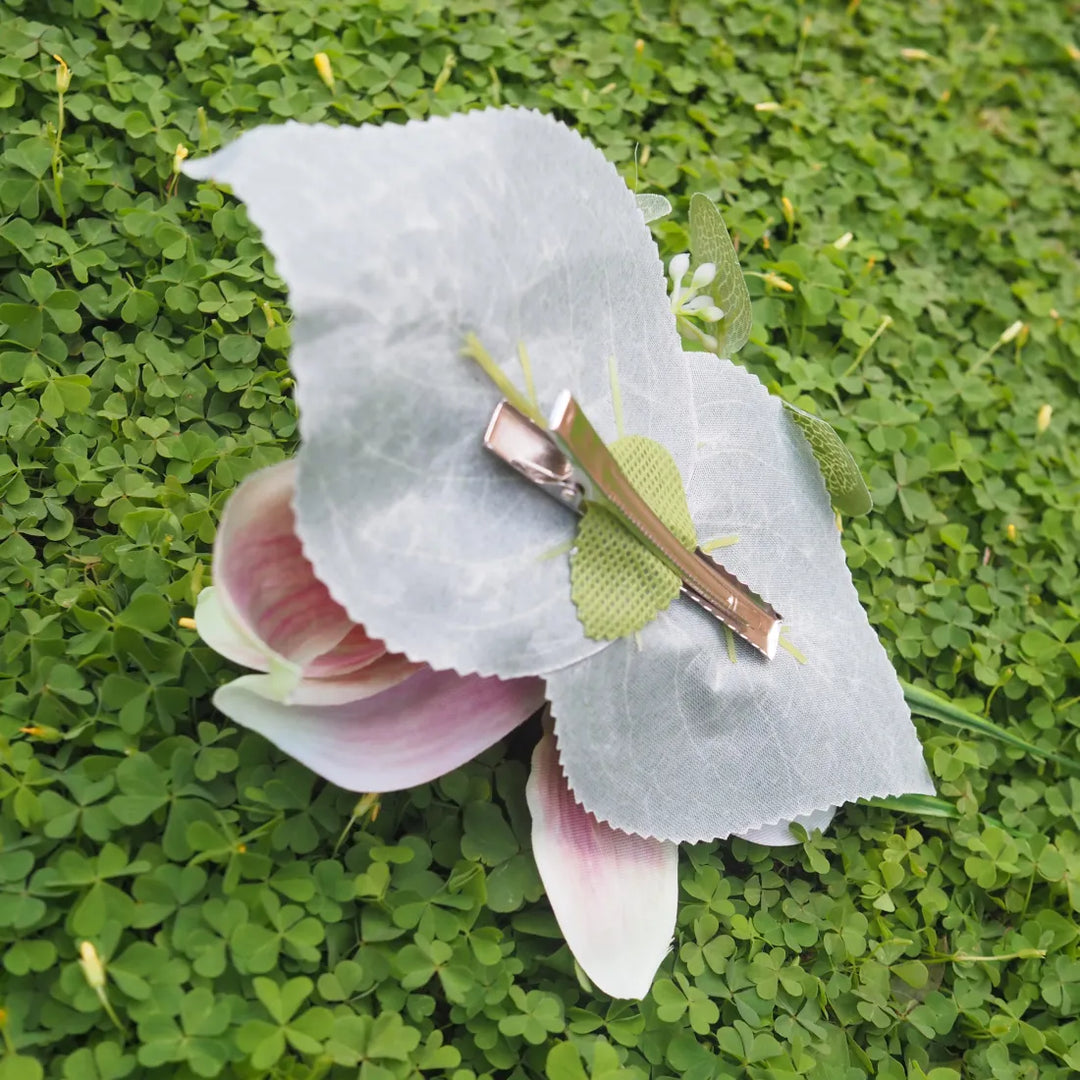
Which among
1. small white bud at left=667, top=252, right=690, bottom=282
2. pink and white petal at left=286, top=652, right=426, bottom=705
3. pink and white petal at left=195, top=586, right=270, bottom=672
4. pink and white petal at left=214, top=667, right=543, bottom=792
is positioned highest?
small white bud at left=667, top=252, right=690, bottom=282

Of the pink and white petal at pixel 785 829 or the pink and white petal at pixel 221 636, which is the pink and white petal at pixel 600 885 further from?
the pink and white petal at pixel 221 636

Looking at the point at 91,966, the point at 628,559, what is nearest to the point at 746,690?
the point at 628,559

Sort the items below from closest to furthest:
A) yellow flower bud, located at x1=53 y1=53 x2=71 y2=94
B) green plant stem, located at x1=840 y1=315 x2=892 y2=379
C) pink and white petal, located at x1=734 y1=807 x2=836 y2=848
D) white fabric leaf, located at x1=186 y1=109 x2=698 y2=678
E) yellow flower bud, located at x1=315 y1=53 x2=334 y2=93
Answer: white fabric leaf, located at x1=186 y1=109 x2=698 y2=678
pink and white petal, located at x1=734 y1=807 x2=836 y2=848
yellow flower bud, located at x1=53 y1=53 x2=71 y2=94
yellow flower bud, located at x1=315 y1=53 x2=334 y2=93
green plant stem, located at x1=840 y1=315 x2=892 y2=379

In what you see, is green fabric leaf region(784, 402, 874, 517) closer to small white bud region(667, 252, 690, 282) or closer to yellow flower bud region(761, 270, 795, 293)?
small white bud region(667, 252, 690, 282)

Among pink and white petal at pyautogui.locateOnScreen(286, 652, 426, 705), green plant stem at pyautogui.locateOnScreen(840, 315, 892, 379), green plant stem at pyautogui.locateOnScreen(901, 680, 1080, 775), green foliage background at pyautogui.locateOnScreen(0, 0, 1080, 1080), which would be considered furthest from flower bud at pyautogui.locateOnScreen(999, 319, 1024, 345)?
pink and white petal at pyautogui.locateOnScreen(286, 652, 426, 705)

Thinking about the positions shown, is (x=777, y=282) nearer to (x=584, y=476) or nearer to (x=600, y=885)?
(x=584, y=476)

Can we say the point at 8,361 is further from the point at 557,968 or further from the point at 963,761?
the point at 963,761

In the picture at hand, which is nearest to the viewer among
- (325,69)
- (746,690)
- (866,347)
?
(746,690)
